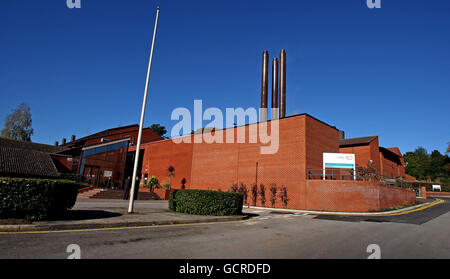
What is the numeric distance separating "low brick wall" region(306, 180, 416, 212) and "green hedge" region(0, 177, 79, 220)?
684 inches

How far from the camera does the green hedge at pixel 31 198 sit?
22.4 ft

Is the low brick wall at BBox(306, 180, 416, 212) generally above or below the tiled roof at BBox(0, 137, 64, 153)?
below

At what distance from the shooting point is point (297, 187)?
834 inches

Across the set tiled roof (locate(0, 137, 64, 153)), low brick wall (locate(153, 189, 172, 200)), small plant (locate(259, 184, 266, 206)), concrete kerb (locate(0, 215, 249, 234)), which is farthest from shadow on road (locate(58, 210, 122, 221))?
tiled roof (locate(0, 137, 64, 153))

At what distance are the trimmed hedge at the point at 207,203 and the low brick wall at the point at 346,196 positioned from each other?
32.3 ft

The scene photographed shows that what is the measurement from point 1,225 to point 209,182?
75.2ft

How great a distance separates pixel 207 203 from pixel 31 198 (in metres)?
6.67

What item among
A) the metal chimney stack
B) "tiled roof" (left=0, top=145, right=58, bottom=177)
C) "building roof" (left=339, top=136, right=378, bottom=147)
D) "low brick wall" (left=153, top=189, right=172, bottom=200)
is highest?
the metal chimney stack

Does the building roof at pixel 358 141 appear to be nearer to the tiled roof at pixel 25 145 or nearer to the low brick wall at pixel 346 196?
the low brick wall at pixel 346 196

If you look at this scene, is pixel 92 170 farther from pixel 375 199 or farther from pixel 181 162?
pixel 375 199

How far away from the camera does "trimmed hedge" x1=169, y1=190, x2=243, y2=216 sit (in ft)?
38.7

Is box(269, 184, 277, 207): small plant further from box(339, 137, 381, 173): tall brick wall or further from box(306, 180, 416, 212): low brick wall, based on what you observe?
box(339, 137, 381, 173): tall brick wall

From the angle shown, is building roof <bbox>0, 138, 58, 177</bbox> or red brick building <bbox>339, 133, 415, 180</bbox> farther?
red brick building <bbox>339, 133, 415, 180</bbox>

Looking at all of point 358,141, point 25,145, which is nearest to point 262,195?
point 358,141
